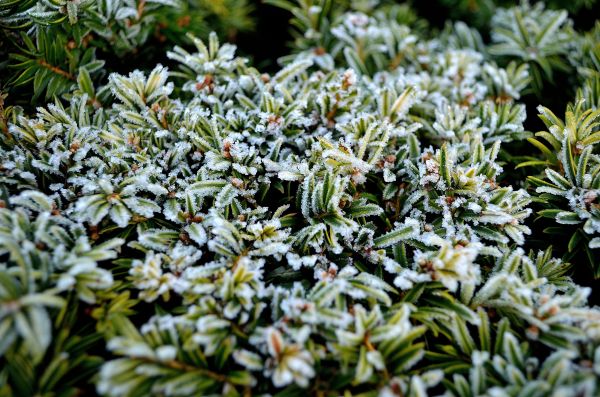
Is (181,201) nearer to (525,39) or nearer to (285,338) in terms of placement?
(285,338)

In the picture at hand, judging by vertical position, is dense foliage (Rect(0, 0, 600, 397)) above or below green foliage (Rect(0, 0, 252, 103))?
below

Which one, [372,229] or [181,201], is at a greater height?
[181,201]

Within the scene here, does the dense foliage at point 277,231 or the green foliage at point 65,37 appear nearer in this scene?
the dense foliage at point 277,231

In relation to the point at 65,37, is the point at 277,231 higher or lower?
lower

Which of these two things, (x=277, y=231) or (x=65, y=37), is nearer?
(x=277, y=231)

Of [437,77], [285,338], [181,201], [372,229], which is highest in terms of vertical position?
[437,77]

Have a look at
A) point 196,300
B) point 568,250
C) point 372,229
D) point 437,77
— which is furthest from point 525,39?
point 196,300

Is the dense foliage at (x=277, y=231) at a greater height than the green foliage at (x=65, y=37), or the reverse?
the green foliage at (x=65, y=37)

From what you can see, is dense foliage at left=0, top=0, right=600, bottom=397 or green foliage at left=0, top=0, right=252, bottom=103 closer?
dense foliage at left=0, top=0, right=600, bottom=397
